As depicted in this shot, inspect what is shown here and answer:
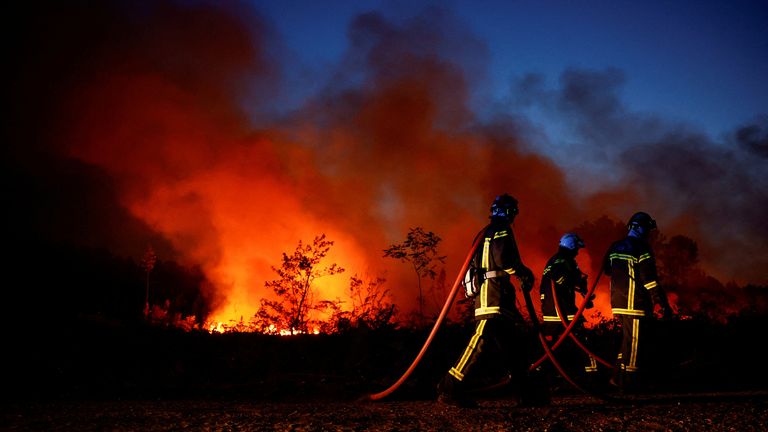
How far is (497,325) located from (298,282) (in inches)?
499

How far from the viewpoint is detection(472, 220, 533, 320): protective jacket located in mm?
4883

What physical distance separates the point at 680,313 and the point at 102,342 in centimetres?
1126

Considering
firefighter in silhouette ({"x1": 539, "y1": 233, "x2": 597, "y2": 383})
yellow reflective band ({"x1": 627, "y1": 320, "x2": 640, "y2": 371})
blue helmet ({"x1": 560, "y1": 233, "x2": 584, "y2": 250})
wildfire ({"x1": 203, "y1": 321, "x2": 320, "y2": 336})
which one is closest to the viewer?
yellow reflective band ({"x1": 627, "y1": 320, "x2": 640, "y2": 371})

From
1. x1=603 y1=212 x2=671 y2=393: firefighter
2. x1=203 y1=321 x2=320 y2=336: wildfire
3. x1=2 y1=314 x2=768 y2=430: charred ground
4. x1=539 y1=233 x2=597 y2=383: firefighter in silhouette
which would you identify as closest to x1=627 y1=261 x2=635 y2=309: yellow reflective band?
x1=603 y1=212 x2=671 y2=393: firefighter

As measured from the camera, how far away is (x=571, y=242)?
7.39 m

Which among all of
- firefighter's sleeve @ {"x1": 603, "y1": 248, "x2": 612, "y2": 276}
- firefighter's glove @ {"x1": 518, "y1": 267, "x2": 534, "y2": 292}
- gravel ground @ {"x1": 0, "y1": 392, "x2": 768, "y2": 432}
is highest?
firefighter's sleeve @ {"x1": 603, "y1": 248, "x2": 612, "y2": 276}

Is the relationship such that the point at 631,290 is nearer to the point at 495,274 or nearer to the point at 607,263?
the point at 607,263

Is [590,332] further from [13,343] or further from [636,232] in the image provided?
[13,343]

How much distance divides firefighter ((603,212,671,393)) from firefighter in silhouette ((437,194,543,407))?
167 centimetres

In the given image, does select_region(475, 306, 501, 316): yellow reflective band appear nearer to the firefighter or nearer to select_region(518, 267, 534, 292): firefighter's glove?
select_region(518, 267, 534, 292): firefighter's glove

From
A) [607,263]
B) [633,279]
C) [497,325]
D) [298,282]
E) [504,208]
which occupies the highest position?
[298,282]

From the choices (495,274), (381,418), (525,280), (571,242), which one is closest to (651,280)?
(571,242)

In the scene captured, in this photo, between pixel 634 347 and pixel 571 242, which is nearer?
pixel 634 347

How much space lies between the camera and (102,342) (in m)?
8.68
